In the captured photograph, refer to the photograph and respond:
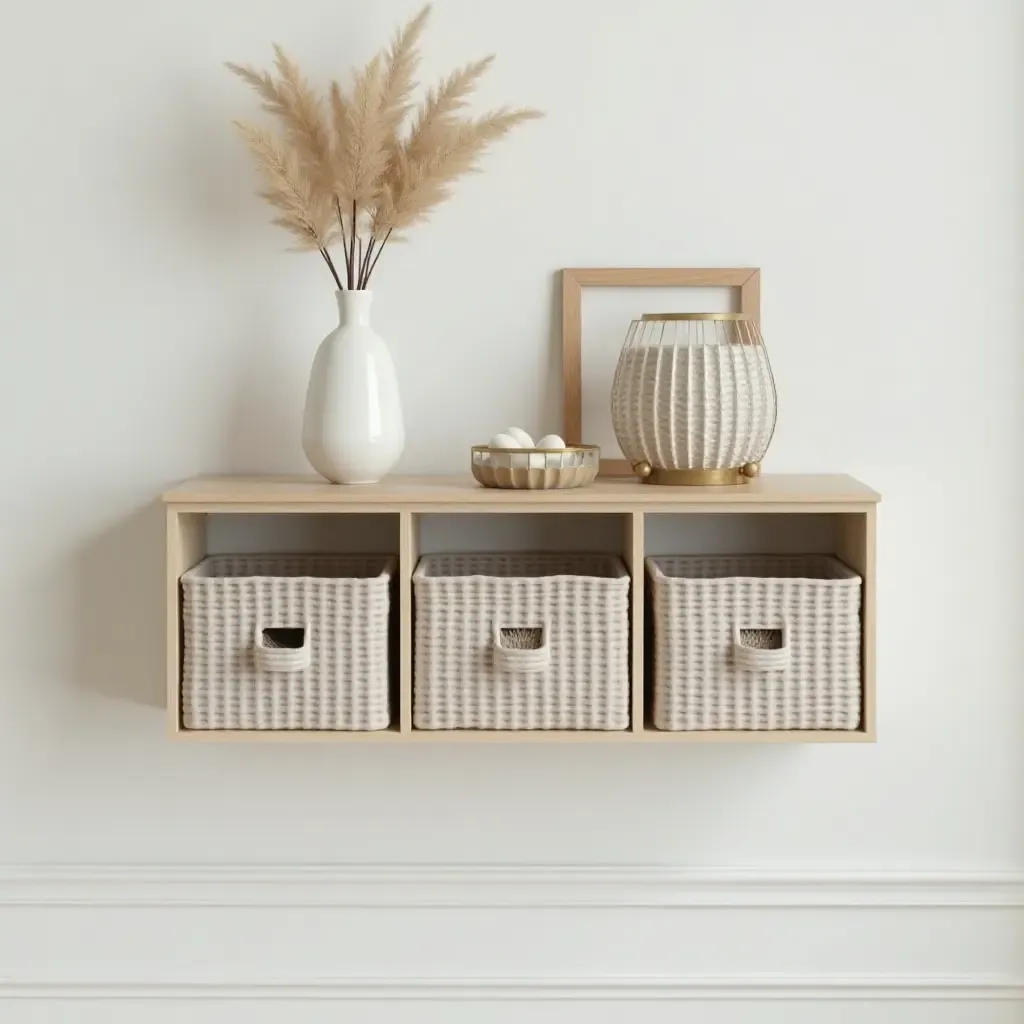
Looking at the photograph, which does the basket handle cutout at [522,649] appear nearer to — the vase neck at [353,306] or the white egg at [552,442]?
the white egg at [552,442]

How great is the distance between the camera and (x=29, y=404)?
166 cm

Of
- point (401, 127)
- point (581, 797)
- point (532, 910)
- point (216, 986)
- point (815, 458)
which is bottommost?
point (216, 986)

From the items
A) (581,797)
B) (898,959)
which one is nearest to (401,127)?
(581,797)

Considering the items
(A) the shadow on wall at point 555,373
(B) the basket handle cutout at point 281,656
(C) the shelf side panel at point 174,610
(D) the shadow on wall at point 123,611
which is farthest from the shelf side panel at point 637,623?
(D) the shadow on wall at point 123,611

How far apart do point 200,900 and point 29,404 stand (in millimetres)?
742

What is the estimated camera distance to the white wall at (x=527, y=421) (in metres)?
1.62

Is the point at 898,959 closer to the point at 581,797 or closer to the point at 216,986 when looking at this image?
the point at 581,797

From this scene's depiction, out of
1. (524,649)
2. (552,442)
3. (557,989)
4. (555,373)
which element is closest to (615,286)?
(555,373)

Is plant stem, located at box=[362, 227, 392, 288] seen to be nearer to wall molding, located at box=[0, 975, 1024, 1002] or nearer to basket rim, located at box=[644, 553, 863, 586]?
basket rim, located at box=[644, 553, 863, 586]

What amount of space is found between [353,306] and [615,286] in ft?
1.20

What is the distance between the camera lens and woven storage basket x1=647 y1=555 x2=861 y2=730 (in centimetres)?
146

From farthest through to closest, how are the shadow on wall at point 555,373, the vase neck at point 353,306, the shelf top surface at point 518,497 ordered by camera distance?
1. the shadow on wall at point 555,373
2. the vase neck at point 353,306
3. the shelf top surface at point 518,497

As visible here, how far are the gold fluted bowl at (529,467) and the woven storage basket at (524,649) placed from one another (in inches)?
4.6

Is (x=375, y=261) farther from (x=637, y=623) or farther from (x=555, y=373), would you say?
(x=637, y=623)
